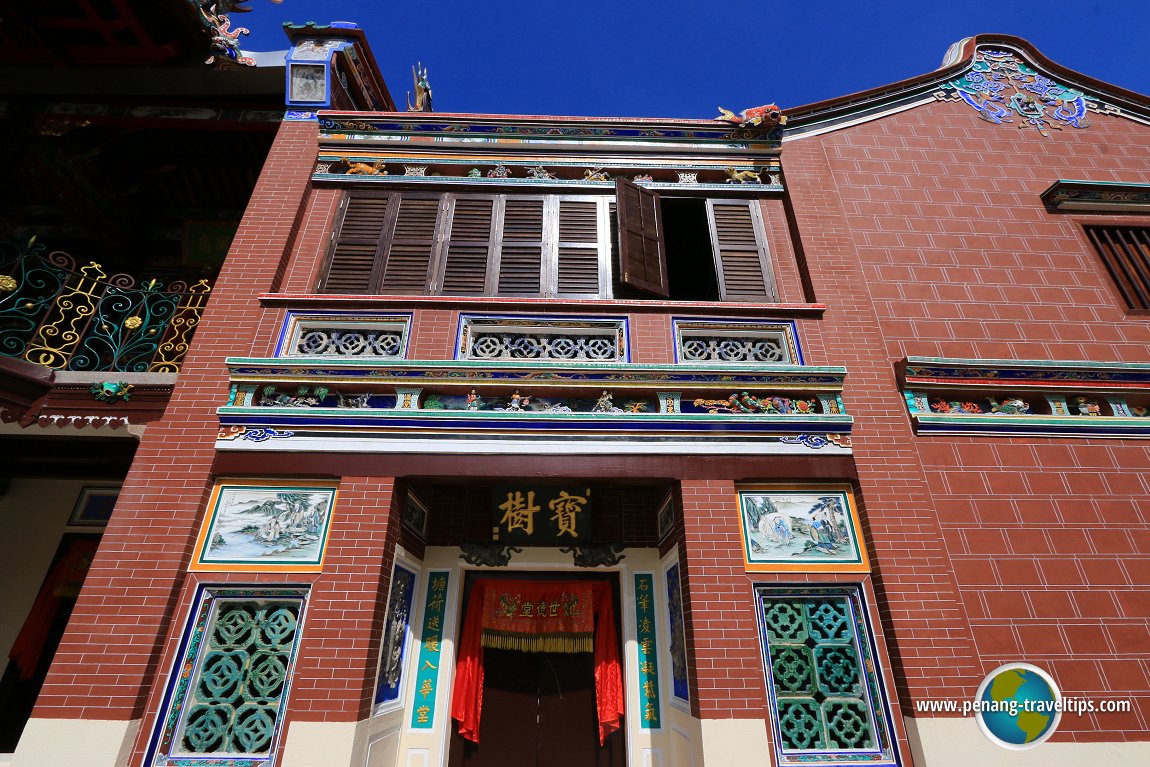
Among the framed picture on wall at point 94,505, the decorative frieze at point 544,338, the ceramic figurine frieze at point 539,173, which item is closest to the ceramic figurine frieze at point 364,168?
the ceramic figurine frieze at point 539,173

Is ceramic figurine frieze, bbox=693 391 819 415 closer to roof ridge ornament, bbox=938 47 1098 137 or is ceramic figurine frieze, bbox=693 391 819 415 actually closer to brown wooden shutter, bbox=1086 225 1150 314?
brown wooden shutter, bbox=1086 225 1150 314

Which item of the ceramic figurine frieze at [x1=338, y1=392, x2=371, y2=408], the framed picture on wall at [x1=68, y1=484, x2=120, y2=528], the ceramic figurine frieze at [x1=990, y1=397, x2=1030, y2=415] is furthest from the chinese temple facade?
the framed picture on wall at [x1=68, y1=484, x2=120, y2=528]

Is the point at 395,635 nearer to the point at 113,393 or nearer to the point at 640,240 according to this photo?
the point at 113,393

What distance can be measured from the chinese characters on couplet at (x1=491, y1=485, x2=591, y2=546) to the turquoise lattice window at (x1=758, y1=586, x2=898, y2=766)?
1689 mm

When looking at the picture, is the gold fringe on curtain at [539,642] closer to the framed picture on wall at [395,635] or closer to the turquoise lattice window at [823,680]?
the framed picture on wall at [395,635]

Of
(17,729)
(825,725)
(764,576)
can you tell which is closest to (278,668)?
(764,576)

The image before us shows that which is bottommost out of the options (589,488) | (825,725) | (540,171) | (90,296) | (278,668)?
(825,725)

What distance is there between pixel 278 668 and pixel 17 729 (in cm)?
422

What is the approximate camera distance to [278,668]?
13.2ft

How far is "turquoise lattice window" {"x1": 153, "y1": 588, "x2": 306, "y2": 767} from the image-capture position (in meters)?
3.84

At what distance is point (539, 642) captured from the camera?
5.32 meters

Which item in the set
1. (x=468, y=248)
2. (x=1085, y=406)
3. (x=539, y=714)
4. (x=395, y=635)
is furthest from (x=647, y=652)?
(x=1085, y=406)

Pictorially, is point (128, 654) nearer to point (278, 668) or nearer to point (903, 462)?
point (278, 668)

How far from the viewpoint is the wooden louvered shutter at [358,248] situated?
5.64m
